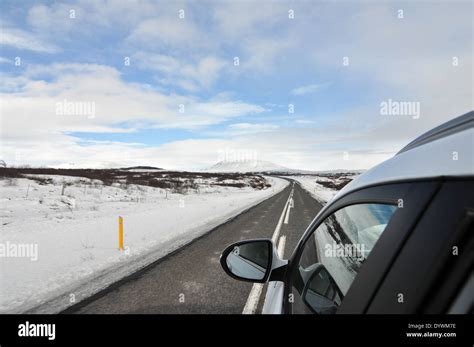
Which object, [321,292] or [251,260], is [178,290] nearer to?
[251,260]

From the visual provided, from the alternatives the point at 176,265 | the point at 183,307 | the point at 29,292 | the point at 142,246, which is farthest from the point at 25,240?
the point at 183,307

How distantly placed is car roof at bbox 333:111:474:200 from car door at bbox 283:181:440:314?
0.12 ft

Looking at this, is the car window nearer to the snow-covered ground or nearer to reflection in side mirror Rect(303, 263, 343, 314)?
reflection in side mirror Rect(303, 263, 343, 314)

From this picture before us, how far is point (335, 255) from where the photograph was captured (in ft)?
5.50

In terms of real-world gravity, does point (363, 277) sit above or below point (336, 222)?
below

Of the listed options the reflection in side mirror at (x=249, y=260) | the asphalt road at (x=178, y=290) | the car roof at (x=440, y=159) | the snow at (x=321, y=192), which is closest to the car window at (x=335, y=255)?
the car roof at (x=440, y=159)

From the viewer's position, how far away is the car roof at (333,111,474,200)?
75 centimetres

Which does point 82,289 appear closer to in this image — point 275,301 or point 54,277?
point 54,277

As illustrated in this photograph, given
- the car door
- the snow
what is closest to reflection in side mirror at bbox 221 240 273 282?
the car door
